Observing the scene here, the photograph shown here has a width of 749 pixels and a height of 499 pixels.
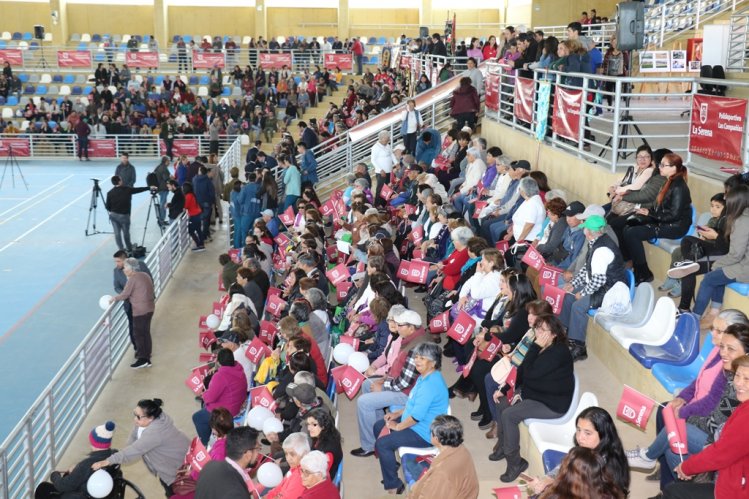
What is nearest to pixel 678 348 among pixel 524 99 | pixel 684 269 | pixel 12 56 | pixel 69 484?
pixel 684 269

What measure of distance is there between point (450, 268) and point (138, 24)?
3781cm

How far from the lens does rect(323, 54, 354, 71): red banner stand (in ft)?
120

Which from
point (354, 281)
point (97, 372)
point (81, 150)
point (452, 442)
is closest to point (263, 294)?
point (354, 281)

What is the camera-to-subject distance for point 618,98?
10.7 meters

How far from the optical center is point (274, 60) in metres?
36.9

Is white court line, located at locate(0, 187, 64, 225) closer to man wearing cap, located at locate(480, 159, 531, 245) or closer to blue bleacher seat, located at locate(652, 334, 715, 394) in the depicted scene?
man wearing cap, located at locate(480, 159, 531, 245)

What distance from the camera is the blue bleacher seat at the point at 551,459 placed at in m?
6.16

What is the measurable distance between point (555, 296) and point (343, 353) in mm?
2072

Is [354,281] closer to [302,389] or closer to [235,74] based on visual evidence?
[302,389]

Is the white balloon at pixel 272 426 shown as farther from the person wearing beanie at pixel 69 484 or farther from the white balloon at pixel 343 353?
the white balloon at pixel 343 353

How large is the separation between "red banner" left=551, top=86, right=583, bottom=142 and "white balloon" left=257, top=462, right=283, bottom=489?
7604 millimetres

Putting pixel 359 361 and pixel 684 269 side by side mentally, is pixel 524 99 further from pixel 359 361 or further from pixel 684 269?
pixel 359 361

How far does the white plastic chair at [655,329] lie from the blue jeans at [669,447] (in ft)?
5.25

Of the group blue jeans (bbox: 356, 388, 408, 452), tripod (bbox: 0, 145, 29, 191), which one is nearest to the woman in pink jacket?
blue jeans (bbox: 356, 388, 408, 452)
